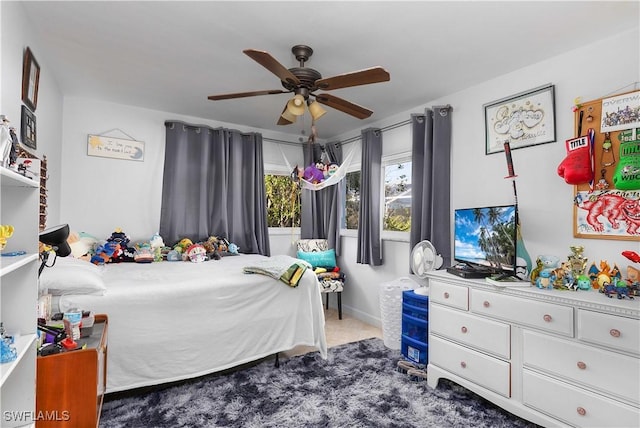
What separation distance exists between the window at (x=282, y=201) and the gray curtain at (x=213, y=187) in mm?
367

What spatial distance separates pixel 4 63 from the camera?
177 cm

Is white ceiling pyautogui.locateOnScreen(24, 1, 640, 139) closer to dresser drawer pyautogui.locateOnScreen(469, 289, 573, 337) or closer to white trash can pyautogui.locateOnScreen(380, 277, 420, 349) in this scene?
dresser drawer pyautogui.locateOnScreen(469, 289, 573, 337)

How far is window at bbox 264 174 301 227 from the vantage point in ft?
15.9

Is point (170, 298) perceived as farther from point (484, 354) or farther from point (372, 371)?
point (484, 354)

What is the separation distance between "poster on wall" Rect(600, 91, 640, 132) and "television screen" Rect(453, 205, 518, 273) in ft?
2.55

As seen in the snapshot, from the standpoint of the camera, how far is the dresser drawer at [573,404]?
171cm

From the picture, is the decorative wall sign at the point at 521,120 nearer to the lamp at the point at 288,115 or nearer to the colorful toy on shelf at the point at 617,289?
the colorful toy on shelf at the point at 617,289

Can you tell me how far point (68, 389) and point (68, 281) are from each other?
0.82 m

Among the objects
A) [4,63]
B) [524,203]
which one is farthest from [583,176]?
[4,63]

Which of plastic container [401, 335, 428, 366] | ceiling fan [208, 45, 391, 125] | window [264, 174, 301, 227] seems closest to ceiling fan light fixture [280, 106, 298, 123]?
ceiling fan [208, 45, 391, 125]

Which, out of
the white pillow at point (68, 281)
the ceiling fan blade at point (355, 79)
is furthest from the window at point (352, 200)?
the white pillow at point (68, 281)

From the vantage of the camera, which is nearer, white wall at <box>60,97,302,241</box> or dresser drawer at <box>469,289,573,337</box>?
dresser drawer at <box>469,289,573,337</box>

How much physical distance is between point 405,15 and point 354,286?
3.30 m

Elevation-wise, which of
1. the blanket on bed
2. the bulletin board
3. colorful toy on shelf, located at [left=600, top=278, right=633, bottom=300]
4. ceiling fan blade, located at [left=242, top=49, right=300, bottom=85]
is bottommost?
the blanket on bed
